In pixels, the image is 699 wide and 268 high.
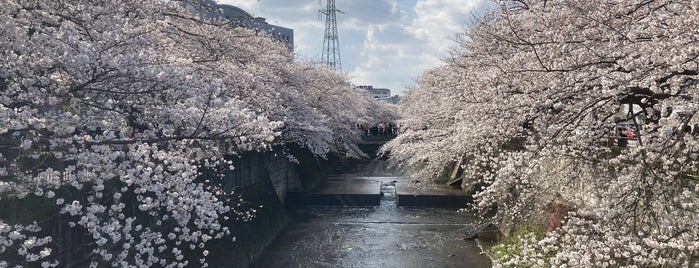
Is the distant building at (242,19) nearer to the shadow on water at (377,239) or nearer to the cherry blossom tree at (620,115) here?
the cherry blossom tree at (620,115)

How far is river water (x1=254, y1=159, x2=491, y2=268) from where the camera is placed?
15.7 meters

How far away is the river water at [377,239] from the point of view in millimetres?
15664

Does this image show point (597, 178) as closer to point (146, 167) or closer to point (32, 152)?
point (146, 167)

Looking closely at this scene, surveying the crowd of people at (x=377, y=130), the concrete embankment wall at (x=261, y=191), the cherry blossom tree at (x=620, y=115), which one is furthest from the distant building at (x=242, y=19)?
the crowd of people at (x=377, y=130)

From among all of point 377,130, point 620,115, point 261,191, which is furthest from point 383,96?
point 620,115

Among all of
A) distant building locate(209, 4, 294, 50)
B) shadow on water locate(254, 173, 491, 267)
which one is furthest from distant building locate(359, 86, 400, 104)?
shadow on water locate(254, 173, 491, 267)

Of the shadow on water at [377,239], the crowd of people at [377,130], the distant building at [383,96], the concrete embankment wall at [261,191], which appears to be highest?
the distant building at [383,96]

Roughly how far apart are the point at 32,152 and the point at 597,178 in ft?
29.8

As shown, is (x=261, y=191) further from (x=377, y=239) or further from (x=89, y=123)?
(x=89, y=123)

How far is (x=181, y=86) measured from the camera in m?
6.90

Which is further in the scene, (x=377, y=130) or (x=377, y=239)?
(x=377, y=130)

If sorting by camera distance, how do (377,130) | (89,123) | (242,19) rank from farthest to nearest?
1. (377,130)
2. (242,19)
3. (89,123)

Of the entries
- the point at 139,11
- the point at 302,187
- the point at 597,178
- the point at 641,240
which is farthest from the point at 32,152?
the point at 302,187

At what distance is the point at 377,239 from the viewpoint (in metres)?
18.4
